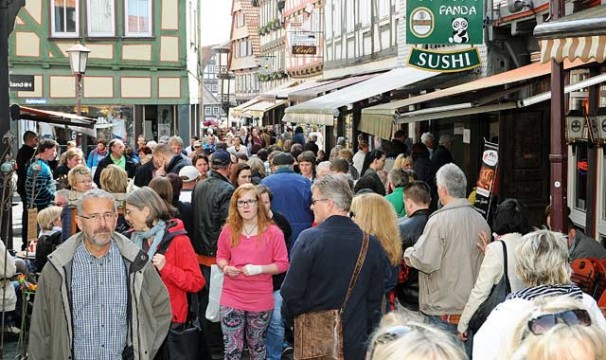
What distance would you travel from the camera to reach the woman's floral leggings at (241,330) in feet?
25.8

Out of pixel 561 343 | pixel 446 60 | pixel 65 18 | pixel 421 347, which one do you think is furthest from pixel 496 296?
pixel 65 18

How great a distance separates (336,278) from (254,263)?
1681 millimetres

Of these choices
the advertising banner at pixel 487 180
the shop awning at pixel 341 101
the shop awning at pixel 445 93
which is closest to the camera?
the shop awning at pixel 445 93

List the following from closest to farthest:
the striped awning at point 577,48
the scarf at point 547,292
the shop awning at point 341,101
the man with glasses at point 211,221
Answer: the scarf at point 547,292 < the striped awning at point 577,48 < the man with glasses at point 211,221 < the shop awning at point 341,101

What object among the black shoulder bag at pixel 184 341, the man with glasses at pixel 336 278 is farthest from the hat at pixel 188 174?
the man with glasses at pixel 336 278

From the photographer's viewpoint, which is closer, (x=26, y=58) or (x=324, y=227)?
(x=324, y=227)

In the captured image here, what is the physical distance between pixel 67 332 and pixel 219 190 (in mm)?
4064

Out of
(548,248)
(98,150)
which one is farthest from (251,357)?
(98,150)

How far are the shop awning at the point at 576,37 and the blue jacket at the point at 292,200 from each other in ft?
12.4

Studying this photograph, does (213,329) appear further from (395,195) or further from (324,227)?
(324,227)

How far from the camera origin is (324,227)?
6316mm

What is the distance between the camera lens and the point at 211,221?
9.56 metres

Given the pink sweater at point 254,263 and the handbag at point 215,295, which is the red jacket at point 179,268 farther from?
the handbag at point 215,295

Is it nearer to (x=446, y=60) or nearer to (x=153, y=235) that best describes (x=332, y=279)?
(x=153, y=235)
